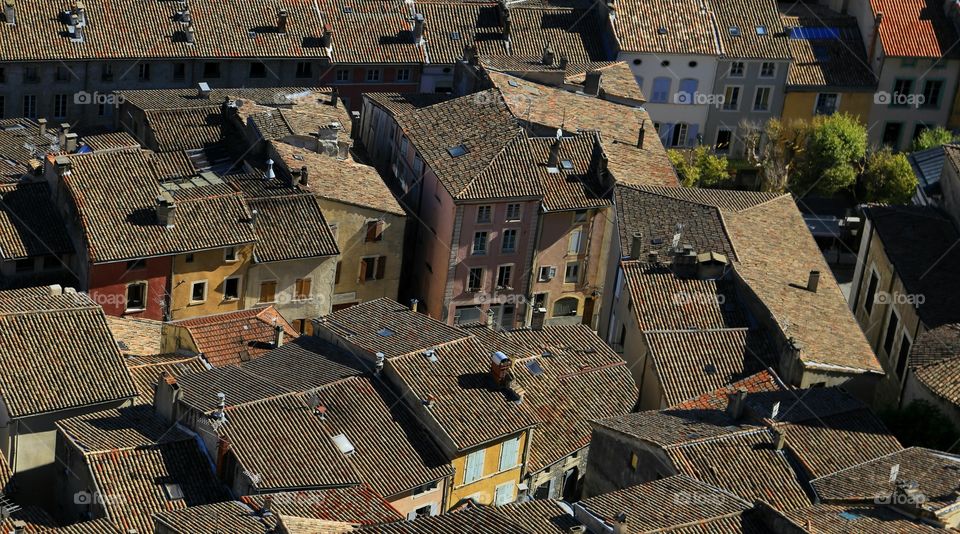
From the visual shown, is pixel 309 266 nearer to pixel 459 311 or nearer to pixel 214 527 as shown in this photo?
pixel 459 311

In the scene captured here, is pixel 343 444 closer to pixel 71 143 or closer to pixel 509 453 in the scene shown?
pixel 509 453

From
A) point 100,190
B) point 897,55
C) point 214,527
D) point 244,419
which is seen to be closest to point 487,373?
point 244,419

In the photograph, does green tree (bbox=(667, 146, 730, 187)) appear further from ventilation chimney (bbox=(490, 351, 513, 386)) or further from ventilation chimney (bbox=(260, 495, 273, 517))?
ventilation chimney (bbox=(260, 495, 273, 517))

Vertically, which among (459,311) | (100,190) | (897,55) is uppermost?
(897,55)

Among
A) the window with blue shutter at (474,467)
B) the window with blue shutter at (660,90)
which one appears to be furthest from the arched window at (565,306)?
the window with blue shutter at (474,467)

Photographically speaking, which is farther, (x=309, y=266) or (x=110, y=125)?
(x=110, y=125)

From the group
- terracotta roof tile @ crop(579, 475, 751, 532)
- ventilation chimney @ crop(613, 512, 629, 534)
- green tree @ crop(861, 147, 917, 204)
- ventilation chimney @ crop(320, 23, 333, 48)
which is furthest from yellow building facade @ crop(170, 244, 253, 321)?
green tree @ crop(861, 147, 917, 204)

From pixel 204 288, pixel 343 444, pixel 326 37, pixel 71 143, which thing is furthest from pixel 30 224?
pixel 326 37
